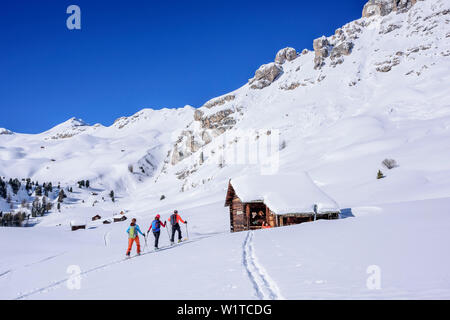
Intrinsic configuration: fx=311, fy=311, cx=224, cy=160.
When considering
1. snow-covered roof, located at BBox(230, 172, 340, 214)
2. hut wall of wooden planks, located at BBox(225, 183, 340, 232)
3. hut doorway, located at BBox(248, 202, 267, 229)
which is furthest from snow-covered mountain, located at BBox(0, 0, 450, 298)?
hut doorway, located at BBox(248, 202, 267, 229)

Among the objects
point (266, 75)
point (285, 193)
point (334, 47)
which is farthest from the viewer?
point (266, 75)

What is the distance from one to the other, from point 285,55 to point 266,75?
69.5 feet

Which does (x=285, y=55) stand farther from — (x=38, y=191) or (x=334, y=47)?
(x=38, y=191)

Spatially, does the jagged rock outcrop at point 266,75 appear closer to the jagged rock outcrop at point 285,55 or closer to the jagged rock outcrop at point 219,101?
the jagged rock outcrop at point 219,101

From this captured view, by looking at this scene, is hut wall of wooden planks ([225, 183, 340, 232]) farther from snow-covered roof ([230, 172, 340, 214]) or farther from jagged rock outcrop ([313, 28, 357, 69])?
jagged rock outcrop ([313, 28, 357, 69])

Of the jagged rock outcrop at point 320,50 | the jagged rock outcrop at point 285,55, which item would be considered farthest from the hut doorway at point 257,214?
the jagged rock outcrop at point 285,55

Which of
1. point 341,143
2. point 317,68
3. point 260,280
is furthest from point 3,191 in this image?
point 260,280

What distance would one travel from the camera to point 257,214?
26.3m

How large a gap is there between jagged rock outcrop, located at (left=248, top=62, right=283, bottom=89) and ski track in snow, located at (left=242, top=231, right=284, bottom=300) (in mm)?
122808

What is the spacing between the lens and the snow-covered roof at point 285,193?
850 inches

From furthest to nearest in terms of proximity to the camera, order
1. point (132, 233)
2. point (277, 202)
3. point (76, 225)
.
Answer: point (76, 225) → point (277, 202) → point (132, 233)

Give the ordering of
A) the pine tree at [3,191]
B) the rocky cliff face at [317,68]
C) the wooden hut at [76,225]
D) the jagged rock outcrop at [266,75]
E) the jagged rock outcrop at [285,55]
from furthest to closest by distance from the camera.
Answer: the jagged rock outcrop at [285,55]
the jagged rock outcrop at [266,75]
the pine tree at [3,191]
the rocky cliff face at [317,68]
the wooden hut at [76,225]

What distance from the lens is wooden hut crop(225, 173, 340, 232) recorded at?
21609 millimetres

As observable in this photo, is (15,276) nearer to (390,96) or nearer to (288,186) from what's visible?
(288,186)
